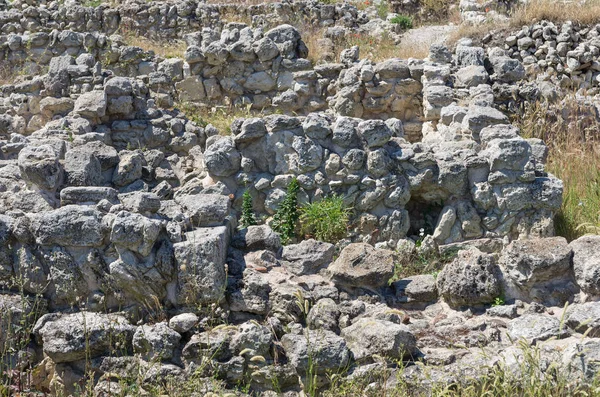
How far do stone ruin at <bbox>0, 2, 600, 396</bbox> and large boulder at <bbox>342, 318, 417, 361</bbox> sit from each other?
15mm

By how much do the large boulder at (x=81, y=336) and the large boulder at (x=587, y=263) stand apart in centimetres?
343

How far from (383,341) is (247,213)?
113 inches

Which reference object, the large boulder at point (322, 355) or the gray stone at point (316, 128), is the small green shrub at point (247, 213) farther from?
the large boulder at point (322, 355)

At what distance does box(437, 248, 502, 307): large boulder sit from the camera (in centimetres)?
545

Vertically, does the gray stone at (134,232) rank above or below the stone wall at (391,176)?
above

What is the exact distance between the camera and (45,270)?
17.3ft

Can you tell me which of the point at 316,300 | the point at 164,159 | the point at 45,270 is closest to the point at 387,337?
the point at 316,300

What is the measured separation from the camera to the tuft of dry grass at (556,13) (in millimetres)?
13555

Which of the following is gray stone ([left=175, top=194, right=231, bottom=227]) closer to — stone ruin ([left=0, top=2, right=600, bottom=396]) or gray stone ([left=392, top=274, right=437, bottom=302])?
stone ruin ([left=0, top=2, right=600, bottom=396])

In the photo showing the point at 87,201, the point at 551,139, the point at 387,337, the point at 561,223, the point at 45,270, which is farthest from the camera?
the point at 551,139

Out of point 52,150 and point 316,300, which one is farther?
point 52,150

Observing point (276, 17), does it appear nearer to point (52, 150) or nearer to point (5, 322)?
point (52, 150)

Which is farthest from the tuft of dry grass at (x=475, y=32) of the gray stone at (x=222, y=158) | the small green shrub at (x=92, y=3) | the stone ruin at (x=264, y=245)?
the small green shrub at (x=92, y=3)

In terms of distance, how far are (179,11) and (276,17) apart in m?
2.44
